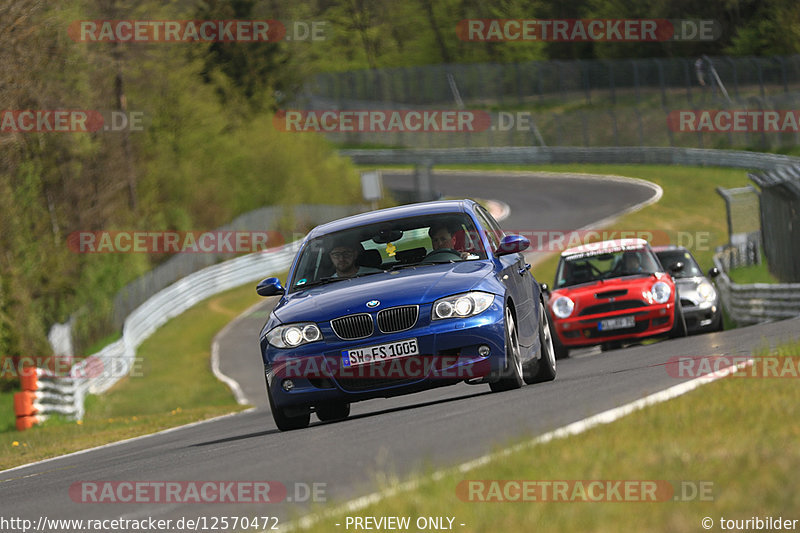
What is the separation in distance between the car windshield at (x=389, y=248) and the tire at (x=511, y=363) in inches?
31.2

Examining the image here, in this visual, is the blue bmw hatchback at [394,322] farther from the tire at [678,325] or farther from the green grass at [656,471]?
the tire at [678,325]

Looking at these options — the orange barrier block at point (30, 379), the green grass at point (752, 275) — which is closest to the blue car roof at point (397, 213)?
the orange barrier block at point (30, 379)

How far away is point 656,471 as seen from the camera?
17.1 feet

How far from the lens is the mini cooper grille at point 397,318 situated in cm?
986

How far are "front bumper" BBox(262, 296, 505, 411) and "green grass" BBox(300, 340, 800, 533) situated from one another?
262 cm

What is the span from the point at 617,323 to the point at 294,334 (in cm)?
840

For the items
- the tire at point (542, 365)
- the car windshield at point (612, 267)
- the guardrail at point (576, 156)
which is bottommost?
the tire at point (542, 365)

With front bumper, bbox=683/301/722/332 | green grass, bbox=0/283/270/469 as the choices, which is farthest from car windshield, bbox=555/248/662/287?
green grass, bbox=0/283/270/469

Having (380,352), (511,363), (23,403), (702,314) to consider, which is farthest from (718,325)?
(23,403)

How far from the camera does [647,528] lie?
→ 14.0ft

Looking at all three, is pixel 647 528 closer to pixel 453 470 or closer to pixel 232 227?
pixel 453 470

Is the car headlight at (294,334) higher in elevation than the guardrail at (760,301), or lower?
higher

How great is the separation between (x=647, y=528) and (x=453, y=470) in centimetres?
168

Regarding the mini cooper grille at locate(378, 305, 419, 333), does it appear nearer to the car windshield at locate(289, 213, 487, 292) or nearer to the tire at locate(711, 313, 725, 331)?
the car windshield at locate(289, 213, 487, 292)
